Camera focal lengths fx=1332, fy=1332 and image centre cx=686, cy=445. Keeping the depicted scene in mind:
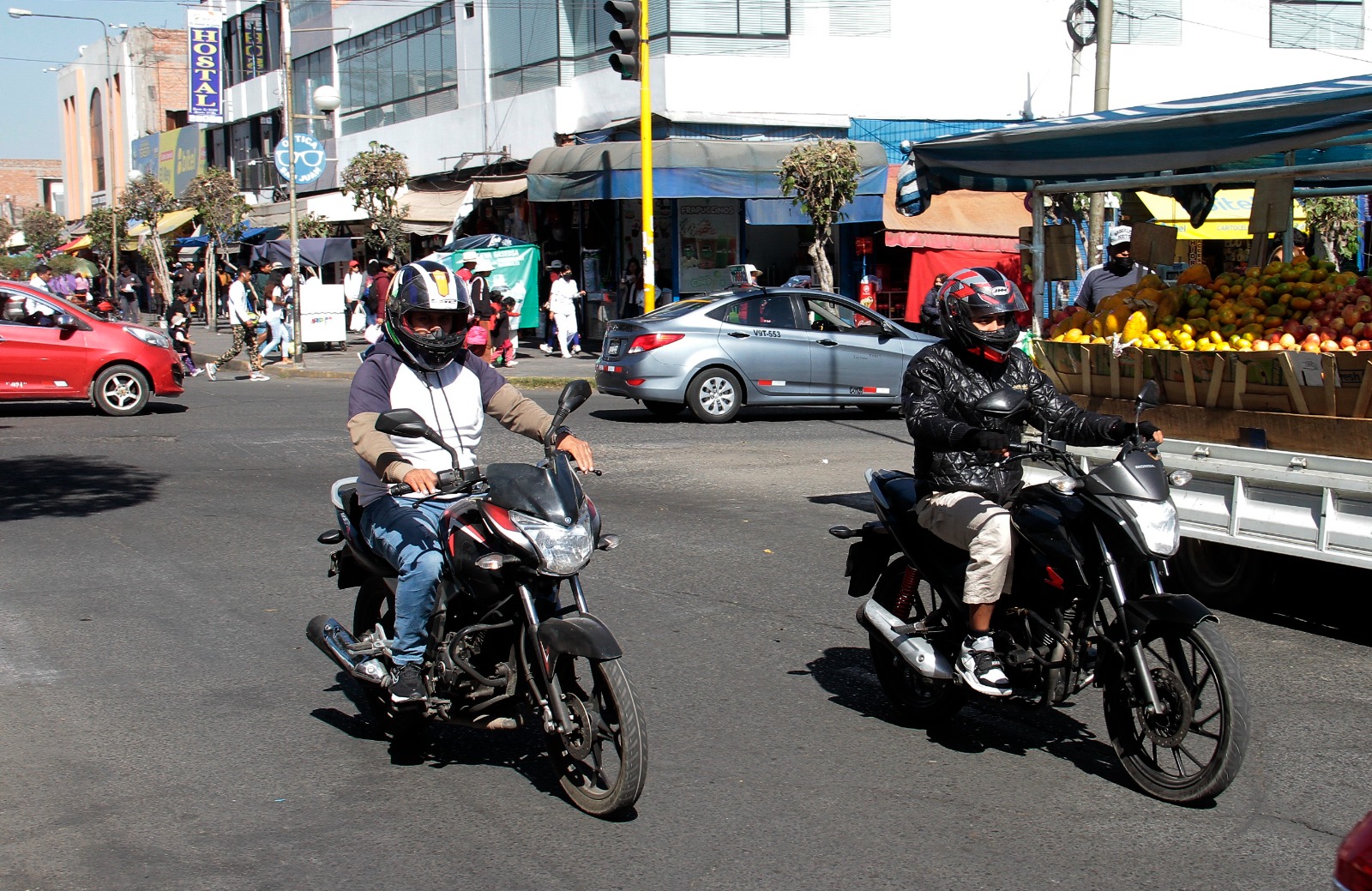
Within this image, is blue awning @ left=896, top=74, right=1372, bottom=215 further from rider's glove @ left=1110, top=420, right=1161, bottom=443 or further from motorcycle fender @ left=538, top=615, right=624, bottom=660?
motorcycle fender @ left=538, top=615, right=624, bottom=660

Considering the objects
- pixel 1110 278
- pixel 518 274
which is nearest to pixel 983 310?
pixel 1110 278

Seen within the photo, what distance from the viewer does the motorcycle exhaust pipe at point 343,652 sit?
466cm

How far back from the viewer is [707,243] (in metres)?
25.6

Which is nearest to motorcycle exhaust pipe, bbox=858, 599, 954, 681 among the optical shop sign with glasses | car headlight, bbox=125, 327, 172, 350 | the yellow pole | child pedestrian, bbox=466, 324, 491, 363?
car headlight, bbox=125, 327, 172, 350

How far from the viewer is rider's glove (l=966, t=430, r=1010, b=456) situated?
4.45 metres

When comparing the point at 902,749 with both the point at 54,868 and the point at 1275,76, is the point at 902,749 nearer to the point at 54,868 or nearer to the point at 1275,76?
the point at 54,868

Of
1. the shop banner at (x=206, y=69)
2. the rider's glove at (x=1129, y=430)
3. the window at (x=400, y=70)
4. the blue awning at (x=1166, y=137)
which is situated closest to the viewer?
the rider's glove at (x=1129, y=430)

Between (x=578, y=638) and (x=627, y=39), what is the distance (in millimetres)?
14309

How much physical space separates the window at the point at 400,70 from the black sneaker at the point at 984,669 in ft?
88.9

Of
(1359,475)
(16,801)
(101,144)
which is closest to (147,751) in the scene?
(16,801)

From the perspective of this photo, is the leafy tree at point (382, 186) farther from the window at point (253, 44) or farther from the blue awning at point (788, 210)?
the window at point (253, 44)

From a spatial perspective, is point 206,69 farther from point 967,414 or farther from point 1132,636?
point 1132,636

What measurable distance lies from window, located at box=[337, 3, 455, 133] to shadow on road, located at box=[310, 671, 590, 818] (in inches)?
1037

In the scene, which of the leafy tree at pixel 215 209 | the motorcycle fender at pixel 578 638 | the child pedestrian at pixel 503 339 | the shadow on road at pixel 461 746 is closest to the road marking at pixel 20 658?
the shadow on road at pixel 461 746
